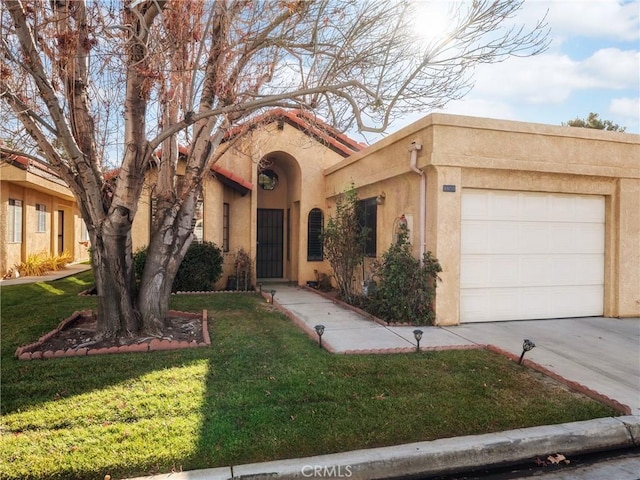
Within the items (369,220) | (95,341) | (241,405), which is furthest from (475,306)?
(95,341)

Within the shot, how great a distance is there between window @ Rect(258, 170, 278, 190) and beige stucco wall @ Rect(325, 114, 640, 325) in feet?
22.9

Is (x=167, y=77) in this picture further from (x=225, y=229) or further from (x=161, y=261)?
(x=225, y=229)

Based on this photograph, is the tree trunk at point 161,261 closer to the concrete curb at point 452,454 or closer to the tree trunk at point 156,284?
the tree trunk at point 156,284

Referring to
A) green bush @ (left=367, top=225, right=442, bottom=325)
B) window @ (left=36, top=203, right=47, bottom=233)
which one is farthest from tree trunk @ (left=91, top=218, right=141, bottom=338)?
window @ (left=36, top=203, right=47, bottom=233)

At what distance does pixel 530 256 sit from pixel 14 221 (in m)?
18.4

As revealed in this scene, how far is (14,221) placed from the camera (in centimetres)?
1598

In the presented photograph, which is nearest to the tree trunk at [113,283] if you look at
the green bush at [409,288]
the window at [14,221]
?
the green bush at [409,288]

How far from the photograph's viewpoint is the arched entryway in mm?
16016

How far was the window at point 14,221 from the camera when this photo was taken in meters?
15.4

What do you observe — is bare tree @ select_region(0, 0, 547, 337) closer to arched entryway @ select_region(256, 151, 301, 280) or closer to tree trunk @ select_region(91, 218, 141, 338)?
tree trunk @ select_region(91, 218, 141, 338)

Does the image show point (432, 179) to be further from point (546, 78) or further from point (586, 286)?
point (586, 286)

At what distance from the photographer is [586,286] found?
9.46m

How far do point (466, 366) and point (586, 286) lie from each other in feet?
18.4

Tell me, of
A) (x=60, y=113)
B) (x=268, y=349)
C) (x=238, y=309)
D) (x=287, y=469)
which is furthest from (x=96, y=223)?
(x=287, y=469)
